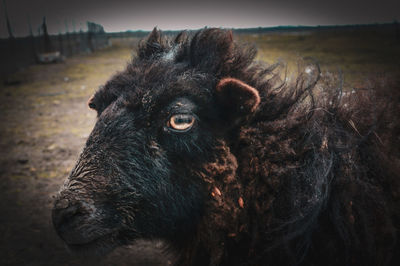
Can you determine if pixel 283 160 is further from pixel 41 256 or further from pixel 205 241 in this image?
pixel 41 256

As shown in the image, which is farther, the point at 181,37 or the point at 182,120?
the point at 181,37

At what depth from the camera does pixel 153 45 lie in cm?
303

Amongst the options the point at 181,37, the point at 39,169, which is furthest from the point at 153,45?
the point at 39,169

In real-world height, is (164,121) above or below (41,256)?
above

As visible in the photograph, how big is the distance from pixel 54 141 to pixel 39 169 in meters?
2.03

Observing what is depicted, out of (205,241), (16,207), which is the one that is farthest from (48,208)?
(205,241)

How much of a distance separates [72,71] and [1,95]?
976 cm

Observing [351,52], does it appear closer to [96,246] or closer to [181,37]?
[181,37]

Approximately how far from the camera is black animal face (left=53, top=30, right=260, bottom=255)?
86.0 inches

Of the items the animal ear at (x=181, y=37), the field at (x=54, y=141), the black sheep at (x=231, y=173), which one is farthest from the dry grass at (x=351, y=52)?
the black sheep at (x=231, y=173)

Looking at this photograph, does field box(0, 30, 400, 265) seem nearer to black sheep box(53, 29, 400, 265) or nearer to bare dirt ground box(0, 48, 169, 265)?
bare dirt ground box(0, 48, 169, 265)

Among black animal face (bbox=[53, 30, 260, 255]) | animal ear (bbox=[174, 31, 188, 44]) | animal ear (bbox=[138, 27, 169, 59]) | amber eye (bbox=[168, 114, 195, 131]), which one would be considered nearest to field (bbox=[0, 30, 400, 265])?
animal ear (bbox=[138, 27, 169, 59])

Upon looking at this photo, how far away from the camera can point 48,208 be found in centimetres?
509

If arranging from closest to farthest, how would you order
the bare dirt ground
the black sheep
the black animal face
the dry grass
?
the black sheep < the black animal face < the bare dirt ground < the dry grass
